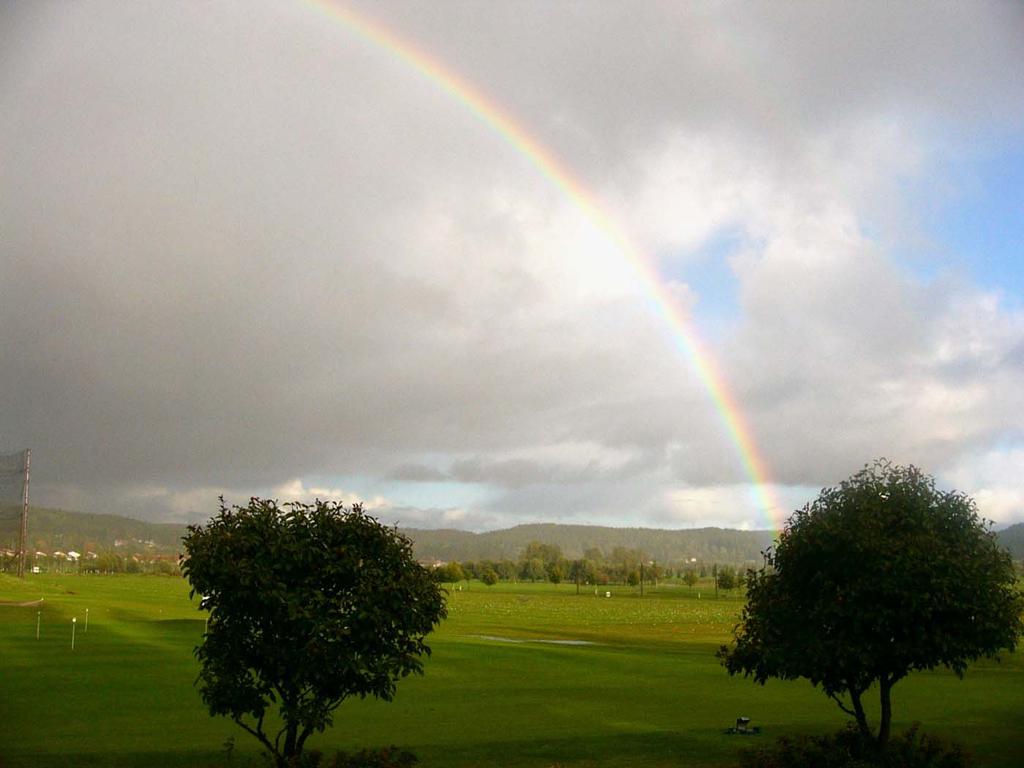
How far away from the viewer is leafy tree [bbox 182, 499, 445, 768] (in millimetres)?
17641

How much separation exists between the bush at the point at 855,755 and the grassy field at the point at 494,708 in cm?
338

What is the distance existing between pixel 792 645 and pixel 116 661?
151 ft

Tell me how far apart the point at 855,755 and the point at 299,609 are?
13675 mm

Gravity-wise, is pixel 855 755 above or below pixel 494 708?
above

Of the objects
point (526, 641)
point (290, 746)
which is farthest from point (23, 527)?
point (290, 746)

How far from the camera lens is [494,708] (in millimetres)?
37281

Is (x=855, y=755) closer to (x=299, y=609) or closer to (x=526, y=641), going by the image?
(x=299, y=609)

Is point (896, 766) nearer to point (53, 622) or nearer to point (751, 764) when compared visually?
point (751, 764)

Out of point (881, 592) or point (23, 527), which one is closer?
point (881, 592)

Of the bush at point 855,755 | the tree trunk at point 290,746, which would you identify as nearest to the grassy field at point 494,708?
→ the tree trunk at point 290,746

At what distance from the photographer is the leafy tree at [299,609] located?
57.9 ft

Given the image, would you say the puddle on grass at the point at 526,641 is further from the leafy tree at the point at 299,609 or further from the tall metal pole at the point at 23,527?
the tall metal pole at the point at 23,527

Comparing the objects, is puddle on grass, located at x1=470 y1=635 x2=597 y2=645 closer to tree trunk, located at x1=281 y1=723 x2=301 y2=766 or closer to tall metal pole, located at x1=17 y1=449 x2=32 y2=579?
tree trunk, located at x1=281 y1=723 x2=301 y2=766

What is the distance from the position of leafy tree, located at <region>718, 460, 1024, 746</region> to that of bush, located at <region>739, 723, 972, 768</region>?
53 centimetres
